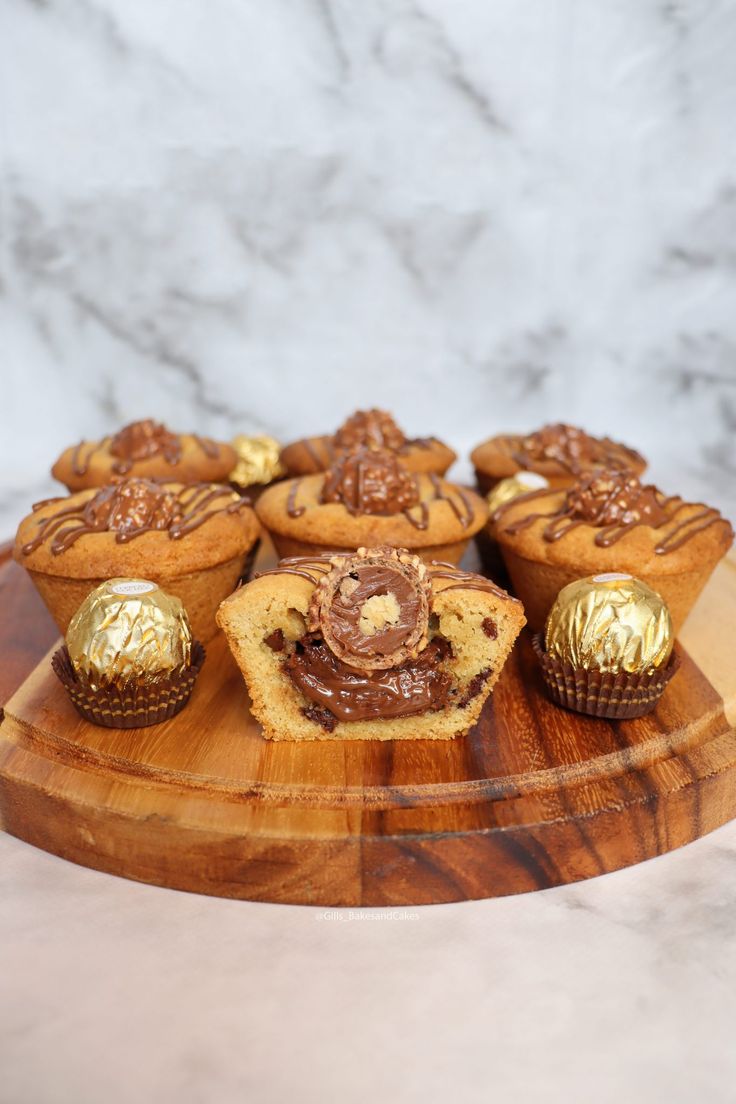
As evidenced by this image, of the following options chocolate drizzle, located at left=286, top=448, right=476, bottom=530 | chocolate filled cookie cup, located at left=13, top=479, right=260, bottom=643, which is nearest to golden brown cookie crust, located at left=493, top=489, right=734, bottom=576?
chocolate drizzle, located at left=286, top=448, right=476, bottom=530

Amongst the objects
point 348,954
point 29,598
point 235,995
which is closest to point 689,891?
point 348,954

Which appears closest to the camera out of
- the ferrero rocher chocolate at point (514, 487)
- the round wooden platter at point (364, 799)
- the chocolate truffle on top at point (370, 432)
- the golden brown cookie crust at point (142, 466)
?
the round wooden platter at point (364, 799)

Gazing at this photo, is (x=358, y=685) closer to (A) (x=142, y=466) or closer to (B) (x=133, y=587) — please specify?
(B) (x=133, y=587)

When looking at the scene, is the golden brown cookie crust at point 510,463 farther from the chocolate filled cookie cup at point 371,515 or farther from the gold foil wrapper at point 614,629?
the gold foil wrapper at point 614,629

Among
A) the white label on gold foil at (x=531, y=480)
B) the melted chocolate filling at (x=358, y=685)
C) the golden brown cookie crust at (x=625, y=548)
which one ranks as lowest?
the melted chocolate filling at (x=358, y=685)

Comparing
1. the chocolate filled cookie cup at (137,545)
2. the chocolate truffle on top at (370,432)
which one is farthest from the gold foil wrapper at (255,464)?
the chocolate filled cookie cup at (137,545)

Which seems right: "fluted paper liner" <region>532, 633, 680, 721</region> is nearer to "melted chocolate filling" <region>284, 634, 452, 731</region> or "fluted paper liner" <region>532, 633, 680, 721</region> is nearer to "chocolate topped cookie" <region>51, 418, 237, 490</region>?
"melted chocolate filling" <region>284, 634, 452, 731</region>
